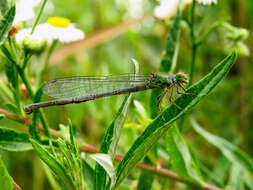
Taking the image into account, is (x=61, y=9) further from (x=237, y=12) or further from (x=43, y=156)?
(x=43, y=156)

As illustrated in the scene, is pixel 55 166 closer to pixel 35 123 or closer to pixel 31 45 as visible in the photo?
pixel 35 123

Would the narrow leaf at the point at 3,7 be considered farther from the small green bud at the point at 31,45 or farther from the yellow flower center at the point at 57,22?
the yellow flower center at the point at 57,22

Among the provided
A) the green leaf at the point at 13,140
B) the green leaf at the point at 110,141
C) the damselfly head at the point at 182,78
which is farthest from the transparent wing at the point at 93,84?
→ the green leaf at the point at 110,141

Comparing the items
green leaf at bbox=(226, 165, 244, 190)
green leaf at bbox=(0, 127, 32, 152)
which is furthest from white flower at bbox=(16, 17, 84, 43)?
green leaf at bbox=(226, 165, 244, 190)

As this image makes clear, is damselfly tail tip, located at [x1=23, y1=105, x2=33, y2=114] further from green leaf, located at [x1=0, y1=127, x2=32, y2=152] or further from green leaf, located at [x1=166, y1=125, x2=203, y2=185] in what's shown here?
green leaf, located at [x1=166, y1=125, x2=203, y2=185]

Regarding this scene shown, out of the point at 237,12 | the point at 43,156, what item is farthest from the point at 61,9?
the point at 43,156

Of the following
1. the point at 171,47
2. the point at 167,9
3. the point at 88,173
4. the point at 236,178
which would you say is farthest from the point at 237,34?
the point at 88,173
